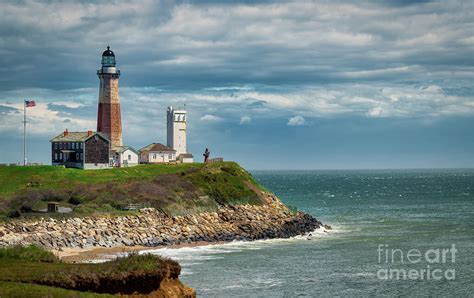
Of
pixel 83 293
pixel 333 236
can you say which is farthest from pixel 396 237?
pixel 83 293

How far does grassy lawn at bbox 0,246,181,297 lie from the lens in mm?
25562

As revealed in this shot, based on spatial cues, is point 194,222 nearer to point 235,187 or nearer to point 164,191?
point 164,191

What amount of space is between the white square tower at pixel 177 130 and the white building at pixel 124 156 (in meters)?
11.8

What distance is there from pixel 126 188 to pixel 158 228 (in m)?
10.9

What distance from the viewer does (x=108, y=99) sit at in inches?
3848

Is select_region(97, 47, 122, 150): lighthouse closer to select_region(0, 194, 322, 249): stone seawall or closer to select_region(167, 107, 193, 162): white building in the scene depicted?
select_region(167, 107, 193, 162): white building

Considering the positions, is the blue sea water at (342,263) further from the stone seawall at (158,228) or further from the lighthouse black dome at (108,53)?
the lighthouse black dome at (108,53)

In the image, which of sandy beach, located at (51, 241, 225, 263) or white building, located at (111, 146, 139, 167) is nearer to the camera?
sandy beach, located at (51, 241, 225, 263)

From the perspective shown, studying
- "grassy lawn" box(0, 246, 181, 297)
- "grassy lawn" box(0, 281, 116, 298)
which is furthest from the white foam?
"grassy lawn" box(0, 281, 116, 298)

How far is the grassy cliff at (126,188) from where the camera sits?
6969cm

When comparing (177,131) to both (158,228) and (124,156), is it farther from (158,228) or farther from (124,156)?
(158,228)

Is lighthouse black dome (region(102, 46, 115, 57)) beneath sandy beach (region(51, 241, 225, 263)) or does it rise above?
above

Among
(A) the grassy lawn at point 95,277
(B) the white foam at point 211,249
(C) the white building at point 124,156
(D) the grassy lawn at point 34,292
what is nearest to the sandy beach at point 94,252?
(B) the white foam at point 211,249

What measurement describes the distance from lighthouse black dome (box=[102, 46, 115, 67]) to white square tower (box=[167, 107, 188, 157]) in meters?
15.7
